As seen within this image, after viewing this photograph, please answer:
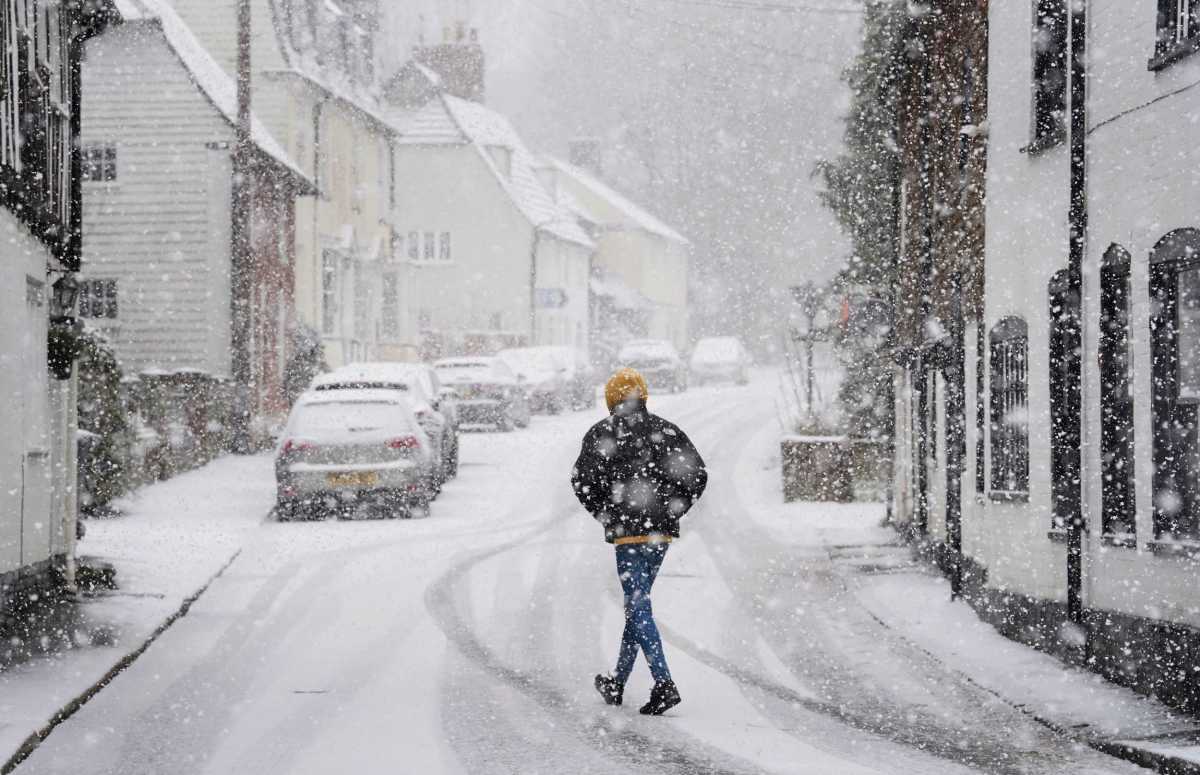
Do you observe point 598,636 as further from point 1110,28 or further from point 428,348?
point 428,348

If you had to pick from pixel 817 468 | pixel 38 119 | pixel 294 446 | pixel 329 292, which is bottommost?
pixel 817 468

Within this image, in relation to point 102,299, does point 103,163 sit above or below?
above

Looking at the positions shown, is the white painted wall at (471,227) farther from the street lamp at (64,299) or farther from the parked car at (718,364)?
the street lamp at (64,299)

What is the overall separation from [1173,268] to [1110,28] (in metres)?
2.05

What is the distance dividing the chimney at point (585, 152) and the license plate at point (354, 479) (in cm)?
6124

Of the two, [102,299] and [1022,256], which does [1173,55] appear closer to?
[1022,256]

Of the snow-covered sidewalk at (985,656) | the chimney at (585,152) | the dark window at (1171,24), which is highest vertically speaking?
the chimney at (585,152)

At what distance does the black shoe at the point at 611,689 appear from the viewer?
31.0 feet

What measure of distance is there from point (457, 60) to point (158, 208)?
107 feet

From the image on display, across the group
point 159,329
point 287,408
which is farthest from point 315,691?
point 287,408

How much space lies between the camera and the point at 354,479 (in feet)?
66.3

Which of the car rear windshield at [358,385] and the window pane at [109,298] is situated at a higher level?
the window pane at [109,298]

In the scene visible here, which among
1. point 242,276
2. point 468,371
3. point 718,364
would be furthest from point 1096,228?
point 718,364

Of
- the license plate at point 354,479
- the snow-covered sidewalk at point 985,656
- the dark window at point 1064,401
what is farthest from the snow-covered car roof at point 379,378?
the dark window at point 1064,401
